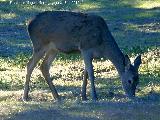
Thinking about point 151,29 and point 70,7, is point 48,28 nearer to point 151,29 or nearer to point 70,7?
point 151,29

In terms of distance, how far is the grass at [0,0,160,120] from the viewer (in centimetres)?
1333

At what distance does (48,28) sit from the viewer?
17375 millimetres

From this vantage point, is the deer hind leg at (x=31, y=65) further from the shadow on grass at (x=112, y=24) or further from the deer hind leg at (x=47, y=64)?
the shadow on grass at (x=112, y=24)

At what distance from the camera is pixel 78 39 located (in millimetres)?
17000

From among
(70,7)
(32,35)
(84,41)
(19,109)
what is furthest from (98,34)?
(70,7)

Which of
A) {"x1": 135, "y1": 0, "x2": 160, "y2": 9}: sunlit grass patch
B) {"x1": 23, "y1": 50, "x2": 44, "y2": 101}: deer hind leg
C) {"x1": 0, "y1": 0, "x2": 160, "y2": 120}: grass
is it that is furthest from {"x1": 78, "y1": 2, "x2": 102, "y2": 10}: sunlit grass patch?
{"x1": 23, "y1": 50, "x2": 44, "y2": 101}: deer hind leg

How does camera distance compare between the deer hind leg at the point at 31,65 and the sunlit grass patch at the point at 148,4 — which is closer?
the deer hind leg at the point at 31,65

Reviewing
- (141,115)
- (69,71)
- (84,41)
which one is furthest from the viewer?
(69,71)

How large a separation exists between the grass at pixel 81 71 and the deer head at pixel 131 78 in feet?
0.94

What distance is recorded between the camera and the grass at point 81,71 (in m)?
13.3

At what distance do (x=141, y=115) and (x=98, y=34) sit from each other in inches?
179

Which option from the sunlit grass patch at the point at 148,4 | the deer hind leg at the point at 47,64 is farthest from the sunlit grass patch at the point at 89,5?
the deer hind leg at the point at 47,64

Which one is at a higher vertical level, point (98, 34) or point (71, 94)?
point (98, 34)

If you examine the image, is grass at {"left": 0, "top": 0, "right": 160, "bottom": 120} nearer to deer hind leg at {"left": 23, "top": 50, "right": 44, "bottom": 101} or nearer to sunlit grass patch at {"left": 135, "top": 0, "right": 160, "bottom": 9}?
sunlit grass patch at {"left": 135, "top": 0, "right": 160, "bottom": 9}
